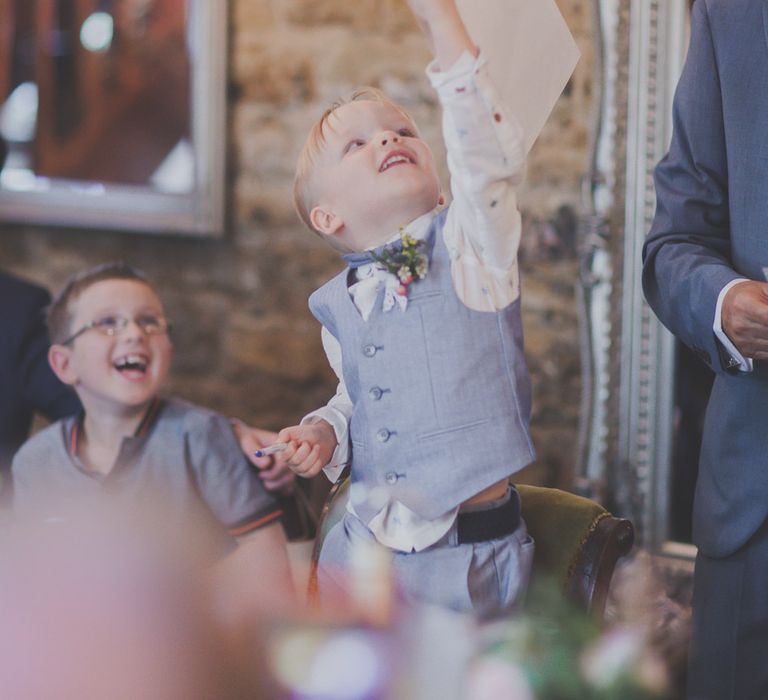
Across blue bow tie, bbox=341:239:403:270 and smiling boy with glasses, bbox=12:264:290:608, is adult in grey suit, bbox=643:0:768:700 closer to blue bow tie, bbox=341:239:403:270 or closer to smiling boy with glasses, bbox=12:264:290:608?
blue bow tie, bbox=341:239:403:270

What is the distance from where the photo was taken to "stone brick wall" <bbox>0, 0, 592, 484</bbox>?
3432mm

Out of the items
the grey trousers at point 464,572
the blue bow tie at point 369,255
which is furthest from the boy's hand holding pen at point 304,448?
the blue bow tie at point 369,255

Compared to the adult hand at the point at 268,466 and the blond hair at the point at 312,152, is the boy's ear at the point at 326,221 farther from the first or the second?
the adult hand at the point at 268,466

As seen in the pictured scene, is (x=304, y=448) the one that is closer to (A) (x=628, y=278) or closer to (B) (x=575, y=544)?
(B) (x=575, y=544)

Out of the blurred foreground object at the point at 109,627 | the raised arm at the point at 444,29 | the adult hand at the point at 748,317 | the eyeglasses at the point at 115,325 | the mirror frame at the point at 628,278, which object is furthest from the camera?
the mirror frame at the point at 628,278

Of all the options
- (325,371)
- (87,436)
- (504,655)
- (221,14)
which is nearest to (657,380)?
(325,371)

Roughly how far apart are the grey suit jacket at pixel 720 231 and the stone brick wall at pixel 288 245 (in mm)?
1878

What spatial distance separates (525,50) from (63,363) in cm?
143

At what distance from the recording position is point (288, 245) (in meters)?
3.59

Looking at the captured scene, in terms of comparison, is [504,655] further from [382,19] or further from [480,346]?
[382,19]

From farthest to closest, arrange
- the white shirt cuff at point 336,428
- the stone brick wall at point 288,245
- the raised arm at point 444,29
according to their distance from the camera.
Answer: the stone brick wall at point 288,245, the white shirt cuff at point 336,428, the raised arm at point 444,29

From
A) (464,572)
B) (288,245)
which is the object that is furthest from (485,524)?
(288,245)

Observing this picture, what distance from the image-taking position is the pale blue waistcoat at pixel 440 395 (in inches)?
51.4

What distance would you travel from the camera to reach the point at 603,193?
9.64ft
